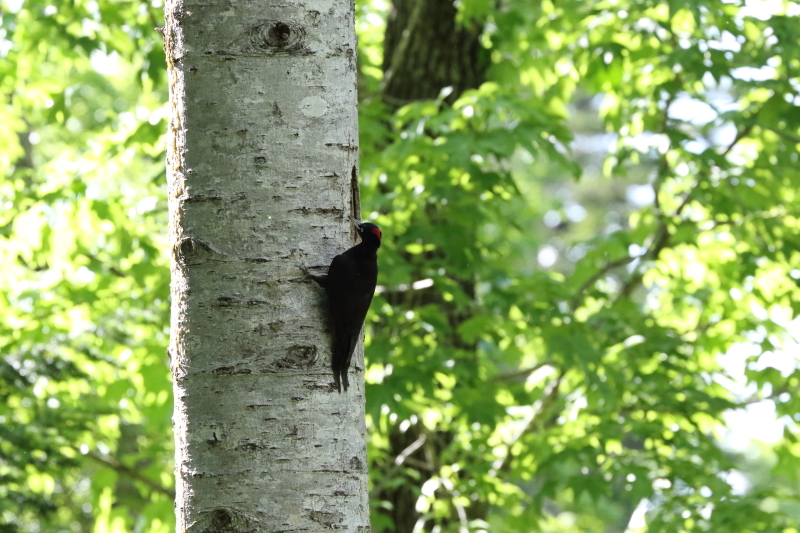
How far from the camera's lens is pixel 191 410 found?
4.23 ft

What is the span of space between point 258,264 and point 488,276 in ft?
7.42

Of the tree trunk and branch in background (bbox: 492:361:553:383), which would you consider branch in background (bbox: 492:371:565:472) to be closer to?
branch in background (bbox: 492:361:553:383)

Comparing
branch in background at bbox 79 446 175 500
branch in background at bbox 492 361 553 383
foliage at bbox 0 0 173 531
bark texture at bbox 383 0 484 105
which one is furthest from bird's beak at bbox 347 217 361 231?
bark texture at bbox 383 0 484 105

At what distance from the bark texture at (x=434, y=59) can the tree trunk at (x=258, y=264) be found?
3.23m

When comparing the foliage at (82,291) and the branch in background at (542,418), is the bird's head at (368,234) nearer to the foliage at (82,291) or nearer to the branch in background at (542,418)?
the foliage at (82,291)

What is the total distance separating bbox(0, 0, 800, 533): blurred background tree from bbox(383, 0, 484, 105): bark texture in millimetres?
18

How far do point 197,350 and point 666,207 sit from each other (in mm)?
3731

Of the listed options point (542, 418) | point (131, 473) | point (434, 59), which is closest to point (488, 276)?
point (542, 418)

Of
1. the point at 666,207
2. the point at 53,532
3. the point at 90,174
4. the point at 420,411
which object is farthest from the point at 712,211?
the point at 53,532

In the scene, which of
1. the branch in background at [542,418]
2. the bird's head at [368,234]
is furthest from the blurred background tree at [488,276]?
the bird's head at [368,234]

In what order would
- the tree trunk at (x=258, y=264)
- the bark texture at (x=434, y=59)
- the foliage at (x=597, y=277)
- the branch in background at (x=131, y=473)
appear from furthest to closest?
the bark texture at (x=434, y=59), the branch in background at (x=131, y=473), the foliage at (x=597, y=277), the tree trunk at (x=258, y=264)

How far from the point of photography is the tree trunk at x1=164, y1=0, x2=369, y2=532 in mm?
1251

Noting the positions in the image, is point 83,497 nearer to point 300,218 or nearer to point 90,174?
point 90,174

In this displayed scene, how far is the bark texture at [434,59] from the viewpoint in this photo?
180 inches
